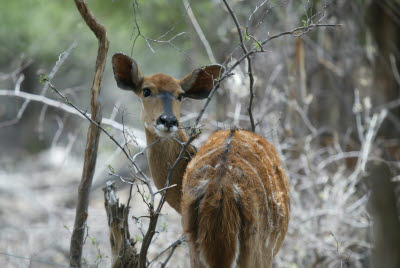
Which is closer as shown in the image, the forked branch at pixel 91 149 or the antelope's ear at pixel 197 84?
the forked branch at pixel 91 149

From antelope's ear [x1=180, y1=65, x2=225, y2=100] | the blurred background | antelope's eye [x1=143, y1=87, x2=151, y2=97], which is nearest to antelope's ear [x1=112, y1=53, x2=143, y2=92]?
antelope's eye [x1=143, y1=87, x2=151, y2=97]

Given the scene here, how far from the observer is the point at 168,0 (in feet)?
22.7

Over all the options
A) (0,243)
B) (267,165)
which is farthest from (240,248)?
(0,243)

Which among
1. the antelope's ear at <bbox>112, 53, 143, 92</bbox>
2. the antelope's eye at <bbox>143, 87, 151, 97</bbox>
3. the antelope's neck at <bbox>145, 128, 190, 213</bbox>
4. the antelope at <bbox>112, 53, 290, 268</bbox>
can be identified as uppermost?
the antelope's ear at <bbox>112, 53, 143, 92</bbox>

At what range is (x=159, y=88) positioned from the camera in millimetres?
3605

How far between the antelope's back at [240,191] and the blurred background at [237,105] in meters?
0.75

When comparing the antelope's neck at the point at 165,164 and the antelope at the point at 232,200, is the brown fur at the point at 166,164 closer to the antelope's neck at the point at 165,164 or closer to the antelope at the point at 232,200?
the antelope's neck at the point at 165,164

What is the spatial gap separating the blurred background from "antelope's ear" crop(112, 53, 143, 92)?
0.80ft

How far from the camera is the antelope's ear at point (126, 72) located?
139 inches

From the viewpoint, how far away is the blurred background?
4816 millimetres

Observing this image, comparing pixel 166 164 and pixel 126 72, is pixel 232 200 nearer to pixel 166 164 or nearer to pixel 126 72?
pixel 166 164

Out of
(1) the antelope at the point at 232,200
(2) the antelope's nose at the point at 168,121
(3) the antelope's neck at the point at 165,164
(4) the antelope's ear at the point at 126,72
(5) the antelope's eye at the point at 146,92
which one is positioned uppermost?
(4) the antelope's ear at the point at 126,72

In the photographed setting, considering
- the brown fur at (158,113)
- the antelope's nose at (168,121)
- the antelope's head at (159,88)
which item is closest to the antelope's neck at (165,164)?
the brown fur at (158,113)

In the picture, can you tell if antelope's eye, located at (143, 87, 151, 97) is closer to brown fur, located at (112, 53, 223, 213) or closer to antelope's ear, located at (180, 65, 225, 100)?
brown fur, located at (112, 53, 223, 213)
